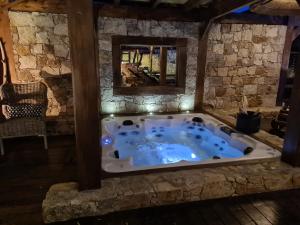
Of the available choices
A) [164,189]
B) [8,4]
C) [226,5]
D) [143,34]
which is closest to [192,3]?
[226,5]

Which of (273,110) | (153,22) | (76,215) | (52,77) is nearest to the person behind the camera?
(76,215)

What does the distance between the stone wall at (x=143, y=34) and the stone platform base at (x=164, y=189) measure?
249 cm

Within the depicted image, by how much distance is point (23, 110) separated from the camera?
3650mm

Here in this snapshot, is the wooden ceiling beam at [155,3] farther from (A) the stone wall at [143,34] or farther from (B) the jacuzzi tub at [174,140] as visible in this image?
(B) the jacuzzi tub at [174,140]

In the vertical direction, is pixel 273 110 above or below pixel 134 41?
below

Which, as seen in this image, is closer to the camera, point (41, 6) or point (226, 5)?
point (226, 5)

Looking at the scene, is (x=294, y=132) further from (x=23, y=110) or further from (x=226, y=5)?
(x=23, y=110)

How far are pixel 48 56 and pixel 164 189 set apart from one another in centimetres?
324

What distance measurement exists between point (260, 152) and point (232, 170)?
680mm

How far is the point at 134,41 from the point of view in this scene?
4.32m

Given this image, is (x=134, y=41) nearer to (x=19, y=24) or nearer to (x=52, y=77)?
(x=52, y=77)

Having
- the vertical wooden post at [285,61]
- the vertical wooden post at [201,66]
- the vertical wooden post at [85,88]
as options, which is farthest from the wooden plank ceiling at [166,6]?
the vertical wooden post at [85,88]

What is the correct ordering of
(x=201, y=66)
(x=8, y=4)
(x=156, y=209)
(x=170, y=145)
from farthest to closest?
(x=201, y=66) < (x=170, y=145) < (x=8, y=4) < (x=156, y=209)

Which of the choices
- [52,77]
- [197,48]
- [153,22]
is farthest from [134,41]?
[52,77]
